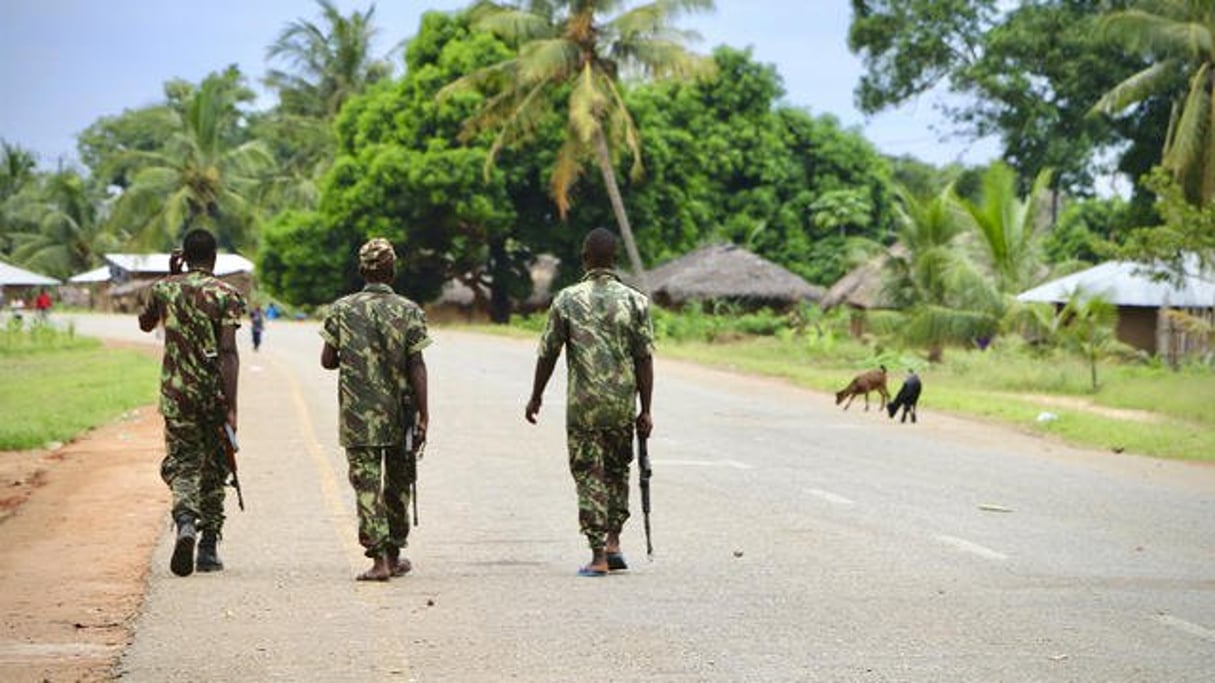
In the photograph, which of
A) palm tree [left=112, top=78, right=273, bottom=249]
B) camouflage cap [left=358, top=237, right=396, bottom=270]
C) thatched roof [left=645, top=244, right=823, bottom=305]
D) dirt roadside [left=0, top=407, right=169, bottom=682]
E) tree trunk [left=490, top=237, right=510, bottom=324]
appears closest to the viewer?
dirt roadside [left=0, top=407, right=169, bottom=682]

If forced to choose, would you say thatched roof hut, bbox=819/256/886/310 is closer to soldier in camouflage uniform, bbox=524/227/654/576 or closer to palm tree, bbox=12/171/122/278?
soldier in camouflage uniform, bbox=524/227/654/576

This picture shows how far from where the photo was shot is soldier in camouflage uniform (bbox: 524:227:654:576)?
8.67m

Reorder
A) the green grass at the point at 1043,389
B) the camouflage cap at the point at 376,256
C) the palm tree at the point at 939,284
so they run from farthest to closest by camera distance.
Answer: the palm tree at the point at 939,284, the green grass at the point at 1043,389, the camouflage cap at the point at 376,256

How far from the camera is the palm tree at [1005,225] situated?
34688mm

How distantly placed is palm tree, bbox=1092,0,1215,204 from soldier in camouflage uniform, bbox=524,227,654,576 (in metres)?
27.6

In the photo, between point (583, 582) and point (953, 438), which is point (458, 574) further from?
point (953, 438)

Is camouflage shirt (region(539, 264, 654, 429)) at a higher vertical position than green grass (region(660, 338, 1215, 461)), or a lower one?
higher

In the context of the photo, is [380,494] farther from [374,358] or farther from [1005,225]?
[1005,225]

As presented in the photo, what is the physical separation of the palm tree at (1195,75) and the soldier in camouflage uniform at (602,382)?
2758 centimetres

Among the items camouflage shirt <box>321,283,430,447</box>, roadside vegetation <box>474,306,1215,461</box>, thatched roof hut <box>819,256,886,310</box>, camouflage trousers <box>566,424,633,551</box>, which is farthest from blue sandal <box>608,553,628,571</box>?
thatched roof hut <box>819,256,886,310</box>

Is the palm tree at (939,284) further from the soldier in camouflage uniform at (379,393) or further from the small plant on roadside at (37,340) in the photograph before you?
the soldier in camouflage uniform at (379,393)

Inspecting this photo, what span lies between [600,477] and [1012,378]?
69.5ft

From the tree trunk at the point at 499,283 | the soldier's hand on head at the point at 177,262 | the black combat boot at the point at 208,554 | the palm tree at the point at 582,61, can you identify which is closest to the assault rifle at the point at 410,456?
the black combat boot at the point at 208,554

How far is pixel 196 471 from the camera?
863cm
